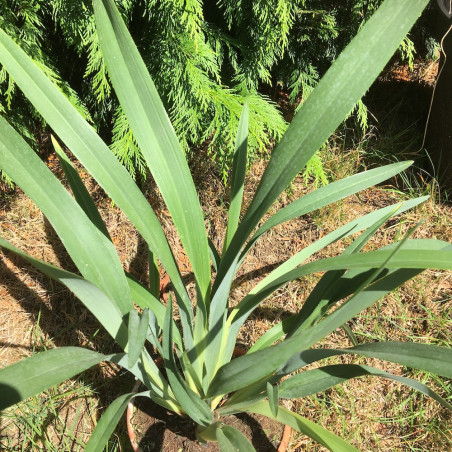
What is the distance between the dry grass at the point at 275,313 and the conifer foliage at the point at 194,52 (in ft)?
0.89

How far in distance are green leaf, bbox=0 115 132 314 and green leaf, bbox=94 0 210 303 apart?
16cm

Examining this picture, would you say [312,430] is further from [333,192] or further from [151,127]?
[151,127]

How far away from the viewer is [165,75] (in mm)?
1585

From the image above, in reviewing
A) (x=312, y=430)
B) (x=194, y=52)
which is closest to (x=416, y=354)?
(x=312, y=430)

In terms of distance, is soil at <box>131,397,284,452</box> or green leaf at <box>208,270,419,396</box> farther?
soil at <box>131,397,284,452</box>

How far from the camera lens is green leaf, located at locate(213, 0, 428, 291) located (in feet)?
2.51

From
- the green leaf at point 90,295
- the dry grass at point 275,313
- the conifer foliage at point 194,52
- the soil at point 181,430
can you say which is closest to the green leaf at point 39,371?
the green leaf at point 90,295

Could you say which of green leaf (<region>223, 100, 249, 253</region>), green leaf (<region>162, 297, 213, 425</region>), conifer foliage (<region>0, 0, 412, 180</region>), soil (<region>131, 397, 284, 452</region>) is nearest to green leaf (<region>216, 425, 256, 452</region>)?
green leaf (<region>162, 297, 213, 425</region>)

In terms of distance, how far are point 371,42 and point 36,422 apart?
124 centimetres

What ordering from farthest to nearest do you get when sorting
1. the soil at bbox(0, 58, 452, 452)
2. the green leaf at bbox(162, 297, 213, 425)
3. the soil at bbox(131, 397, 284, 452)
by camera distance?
the soil at bbox(0, 58, 452, 452), the soil at bbox(131, 397, 284, 452), the green leaf at bbox(162, 297, 213, 425)

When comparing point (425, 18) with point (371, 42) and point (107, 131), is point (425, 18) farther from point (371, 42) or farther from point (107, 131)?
point (371, 42)

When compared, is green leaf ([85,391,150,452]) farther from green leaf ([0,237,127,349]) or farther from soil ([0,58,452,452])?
soil ([0,58,452,452])

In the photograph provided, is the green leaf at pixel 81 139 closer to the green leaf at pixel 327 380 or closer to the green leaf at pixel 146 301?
the green leaf at pixel 146 301

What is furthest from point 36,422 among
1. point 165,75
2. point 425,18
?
point 425,18
